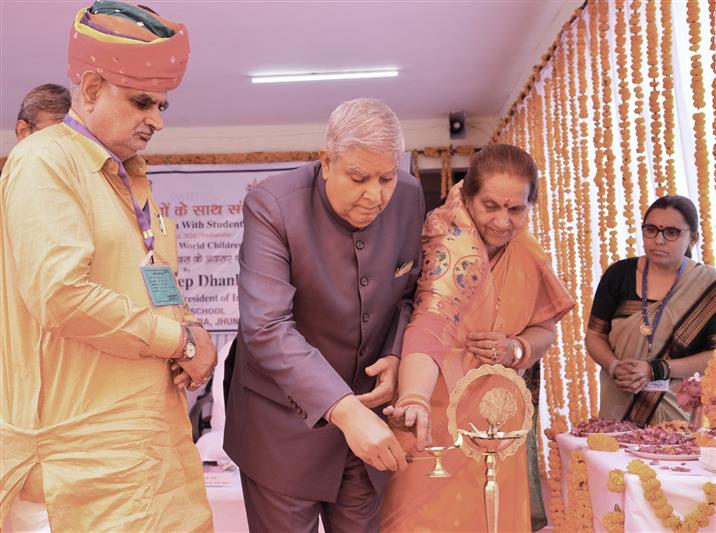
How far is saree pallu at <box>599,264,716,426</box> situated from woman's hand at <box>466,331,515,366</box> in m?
1.40

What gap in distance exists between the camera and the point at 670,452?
2.41 m

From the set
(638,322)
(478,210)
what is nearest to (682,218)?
(638,322)

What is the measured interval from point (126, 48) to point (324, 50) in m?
4.52

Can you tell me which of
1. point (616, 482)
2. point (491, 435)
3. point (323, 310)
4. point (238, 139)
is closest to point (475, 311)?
point (323, 310)

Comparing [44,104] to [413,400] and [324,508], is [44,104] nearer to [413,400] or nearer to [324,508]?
[324,508]

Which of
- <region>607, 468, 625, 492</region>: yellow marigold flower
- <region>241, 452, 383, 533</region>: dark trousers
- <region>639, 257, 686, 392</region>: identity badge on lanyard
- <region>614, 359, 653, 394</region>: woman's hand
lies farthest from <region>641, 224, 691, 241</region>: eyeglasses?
<region>241, 452, 383, 533</region>: dark trousers

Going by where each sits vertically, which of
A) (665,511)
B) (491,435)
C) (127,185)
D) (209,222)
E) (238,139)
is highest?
(238,139)

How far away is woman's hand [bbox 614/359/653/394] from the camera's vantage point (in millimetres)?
3264

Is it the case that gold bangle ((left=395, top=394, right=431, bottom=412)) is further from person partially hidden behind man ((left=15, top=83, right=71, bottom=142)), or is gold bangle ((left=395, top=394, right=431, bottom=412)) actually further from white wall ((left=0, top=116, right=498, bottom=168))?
white wall ((left=0, top=116, right=498, bottom=168))

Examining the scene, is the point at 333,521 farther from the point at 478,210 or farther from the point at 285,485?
the point at 478,210

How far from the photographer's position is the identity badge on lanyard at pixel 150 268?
1.72m

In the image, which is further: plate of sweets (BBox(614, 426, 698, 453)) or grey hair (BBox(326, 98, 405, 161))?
plate of sweets (BBox(614, 426, 698, 453))

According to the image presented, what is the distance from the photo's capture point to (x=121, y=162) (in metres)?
1.78

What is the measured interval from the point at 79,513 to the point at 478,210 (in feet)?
4.01
